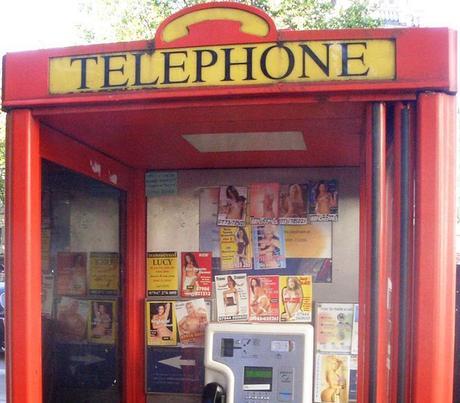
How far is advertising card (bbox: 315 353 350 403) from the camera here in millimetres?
2734

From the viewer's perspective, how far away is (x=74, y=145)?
7.38 ft

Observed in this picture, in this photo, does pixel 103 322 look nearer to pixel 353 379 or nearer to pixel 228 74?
pixel 353 379

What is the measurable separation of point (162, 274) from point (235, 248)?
39 cm

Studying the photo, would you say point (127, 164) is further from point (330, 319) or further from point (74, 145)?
point (330, 319)

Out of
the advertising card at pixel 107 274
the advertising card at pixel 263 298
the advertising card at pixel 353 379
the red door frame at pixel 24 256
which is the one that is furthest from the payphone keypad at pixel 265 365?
the red door frame at pixel 24 256

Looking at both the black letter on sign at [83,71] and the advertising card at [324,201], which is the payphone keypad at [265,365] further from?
the black letter on sign at [83,71]

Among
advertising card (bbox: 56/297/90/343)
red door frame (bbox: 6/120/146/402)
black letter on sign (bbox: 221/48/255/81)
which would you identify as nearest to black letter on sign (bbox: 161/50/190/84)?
black letter on sign (bbox: 221/48/255/81)

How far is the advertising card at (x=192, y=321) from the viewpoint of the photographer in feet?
9.32

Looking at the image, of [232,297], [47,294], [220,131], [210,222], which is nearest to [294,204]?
[210,222]

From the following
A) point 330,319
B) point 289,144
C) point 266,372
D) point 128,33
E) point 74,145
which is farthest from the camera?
point 128,33

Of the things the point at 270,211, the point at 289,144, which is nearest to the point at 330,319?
the point at 270,211

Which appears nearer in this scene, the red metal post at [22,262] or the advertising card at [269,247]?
the red metal post at [22,262]

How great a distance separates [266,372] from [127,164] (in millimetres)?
1175

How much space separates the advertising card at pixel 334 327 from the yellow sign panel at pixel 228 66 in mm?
1403
